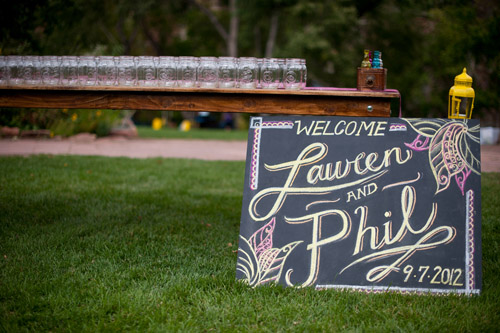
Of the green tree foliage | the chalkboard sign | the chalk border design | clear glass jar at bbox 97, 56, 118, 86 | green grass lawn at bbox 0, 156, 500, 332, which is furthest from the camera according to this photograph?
the green tree foliage

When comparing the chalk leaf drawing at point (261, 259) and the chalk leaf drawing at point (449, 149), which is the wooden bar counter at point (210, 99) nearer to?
the chalk leaf drawing at point (449, 149)

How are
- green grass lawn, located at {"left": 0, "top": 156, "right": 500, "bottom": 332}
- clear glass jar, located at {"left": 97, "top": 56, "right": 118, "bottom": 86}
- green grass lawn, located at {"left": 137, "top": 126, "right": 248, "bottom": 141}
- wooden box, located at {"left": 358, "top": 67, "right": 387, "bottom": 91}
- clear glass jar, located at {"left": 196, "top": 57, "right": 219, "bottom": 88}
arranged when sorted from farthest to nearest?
green grass lawn, located at {"left": 137, "top": 126, "right": 248, "bottom": 141} < clear glass jar, located at {"left": 97, "top": 56, "right": 118, "bottom": 86} < clear glass jar, located at {"left": 196, "top": 57, "right": 219, "bottom": 88} < wooden box, located at {"left": 358, "top": 67, "right": 387, "bottom": 91} < green grass lawn, located at {"left": 0, "top": 156, "right": 500, "bottom": 332}

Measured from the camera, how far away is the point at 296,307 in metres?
2.42

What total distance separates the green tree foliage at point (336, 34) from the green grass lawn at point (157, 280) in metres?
2.85

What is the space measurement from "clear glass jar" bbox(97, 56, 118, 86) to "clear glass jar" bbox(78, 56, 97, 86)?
0.13 feet

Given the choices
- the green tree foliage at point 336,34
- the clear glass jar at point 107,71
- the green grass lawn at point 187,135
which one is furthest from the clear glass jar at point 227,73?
the green grass lawn at point 187,135

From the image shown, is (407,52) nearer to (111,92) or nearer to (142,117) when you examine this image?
(142,117)

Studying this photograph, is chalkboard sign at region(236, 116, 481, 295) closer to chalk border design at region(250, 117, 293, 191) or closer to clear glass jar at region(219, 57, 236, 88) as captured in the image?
chalk border design at region(250, 117, 293, 191)

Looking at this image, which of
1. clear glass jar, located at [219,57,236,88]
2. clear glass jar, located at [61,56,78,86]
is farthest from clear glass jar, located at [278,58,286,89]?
clear glass jar, located at [61,56,78,86]

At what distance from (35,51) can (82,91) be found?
14.7ft

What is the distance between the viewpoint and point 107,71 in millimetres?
3094

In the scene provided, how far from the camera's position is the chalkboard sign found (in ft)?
8.52

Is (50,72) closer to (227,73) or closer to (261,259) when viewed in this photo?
(227,73)

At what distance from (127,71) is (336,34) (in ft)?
52.5
